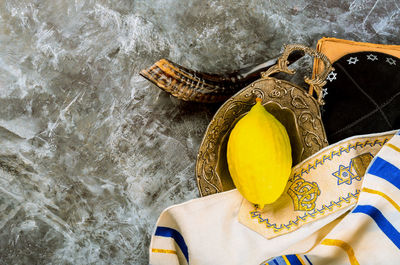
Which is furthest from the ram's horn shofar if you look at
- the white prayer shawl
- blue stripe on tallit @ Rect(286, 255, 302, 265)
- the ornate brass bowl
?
blue stripe on tallit @ Rect(286, 255, 302, 265)

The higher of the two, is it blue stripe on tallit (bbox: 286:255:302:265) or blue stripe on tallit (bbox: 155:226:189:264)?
blue stripe on tallit (bbox: 286:255:302:265)

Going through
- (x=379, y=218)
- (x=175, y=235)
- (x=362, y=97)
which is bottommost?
(x=175, y=235)

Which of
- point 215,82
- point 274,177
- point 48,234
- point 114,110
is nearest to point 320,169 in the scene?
point 274,177

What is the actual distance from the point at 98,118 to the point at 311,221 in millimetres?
376

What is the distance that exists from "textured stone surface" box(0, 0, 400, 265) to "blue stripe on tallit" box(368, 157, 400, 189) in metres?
0.26

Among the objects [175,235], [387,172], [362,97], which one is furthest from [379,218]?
[175,235]

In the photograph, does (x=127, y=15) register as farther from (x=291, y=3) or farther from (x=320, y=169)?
(x=320, y=169)

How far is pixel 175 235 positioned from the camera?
49cm

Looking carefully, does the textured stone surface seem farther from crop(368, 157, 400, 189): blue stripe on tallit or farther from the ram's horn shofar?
crop(368, 157, 400, 189): blue stripe on tallit

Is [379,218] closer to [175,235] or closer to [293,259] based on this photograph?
[293,259]

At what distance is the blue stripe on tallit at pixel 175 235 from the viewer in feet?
1.58

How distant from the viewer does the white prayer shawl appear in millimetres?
454

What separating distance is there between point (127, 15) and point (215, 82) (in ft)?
0.66

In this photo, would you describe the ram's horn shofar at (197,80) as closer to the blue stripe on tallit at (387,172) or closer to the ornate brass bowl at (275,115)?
the ornate brass bowl at (275,115)
